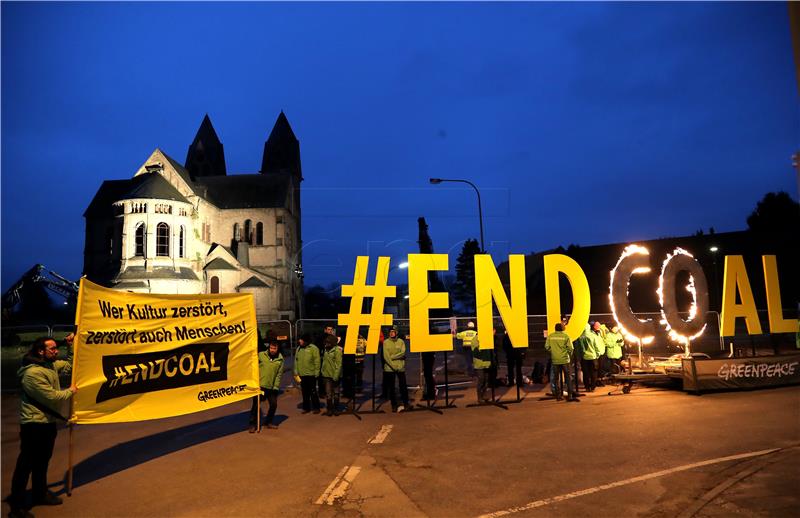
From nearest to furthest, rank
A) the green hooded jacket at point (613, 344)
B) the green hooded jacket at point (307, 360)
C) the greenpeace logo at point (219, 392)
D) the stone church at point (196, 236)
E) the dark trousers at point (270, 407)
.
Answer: the greenpeace logo at point (219, 392), the dark trousers at point (270, 407), the green hooded jacket at point (307, 360), the green hooded jacket at point (613, 344), the stone church at point (196, 236)

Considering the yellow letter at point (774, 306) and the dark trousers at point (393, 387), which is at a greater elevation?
the yellow letter at point (774, 306)

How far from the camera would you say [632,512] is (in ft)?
18.1

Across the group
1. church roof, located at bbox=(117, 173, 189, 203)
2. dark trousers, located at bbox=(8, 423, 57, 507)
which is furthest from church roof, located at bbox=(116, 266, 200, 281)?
dark trousers, located at bbox=(8, 423, 57, 507)

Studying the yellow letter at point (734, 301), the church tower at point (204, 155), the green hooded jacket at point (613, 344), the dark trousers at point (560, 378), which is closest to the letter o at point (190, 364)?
the dark trousers at point (560, 378)

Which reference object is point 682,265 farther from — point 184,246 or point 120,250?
point 120,250

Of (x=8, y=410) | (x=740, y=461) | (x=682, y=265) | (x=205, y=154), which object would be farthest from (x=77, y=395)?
(x=205, y=154)

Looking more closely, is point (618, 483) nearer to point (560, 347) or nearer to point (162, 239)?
point (560, 347)

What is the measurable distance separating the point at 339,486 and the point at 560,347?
8.15 m

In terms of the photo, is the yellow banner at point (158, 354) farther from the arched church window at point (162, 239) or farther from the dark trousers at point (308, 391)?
the arched church window at point (162, 239)

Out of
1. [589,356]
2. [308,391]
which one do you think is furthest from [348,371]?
[589,356]

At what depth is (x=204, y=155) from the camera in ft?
222

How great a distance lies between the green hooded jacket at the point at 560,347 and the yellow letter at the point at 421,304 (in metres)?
3.06

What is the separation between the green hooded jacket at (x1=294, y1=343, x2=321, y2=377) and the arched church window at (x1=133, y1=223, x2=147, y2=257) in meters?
41.2

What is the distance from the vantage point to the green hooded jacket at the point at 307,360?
38.0 feet
